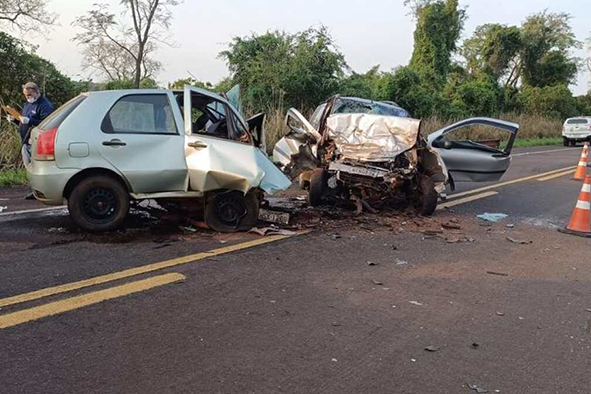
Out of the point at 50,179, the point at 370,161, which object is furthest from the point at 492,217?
the point at 50,179

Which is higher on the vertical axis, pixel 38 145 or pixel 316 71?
pixel 316 71

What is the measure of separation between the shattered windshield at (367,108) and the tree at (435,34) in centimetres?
2708

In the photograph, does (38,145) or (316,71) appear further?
(316,71)

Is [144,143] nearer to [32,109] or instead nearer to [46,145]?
[46,145]

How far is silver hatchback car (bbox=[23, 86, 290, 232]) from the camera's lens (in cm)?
548

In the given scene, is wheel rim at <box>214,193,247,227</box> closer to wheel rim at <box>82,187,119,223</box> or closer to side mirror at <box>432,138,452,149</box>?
wheel rim at <box>82,187,119,223</box>

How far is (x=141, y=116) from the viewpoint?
5812 millimetres

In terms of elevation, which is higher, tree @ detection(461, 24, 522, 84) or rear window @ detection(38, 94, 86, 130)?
tree @ detection(461, 24, 522, 84)

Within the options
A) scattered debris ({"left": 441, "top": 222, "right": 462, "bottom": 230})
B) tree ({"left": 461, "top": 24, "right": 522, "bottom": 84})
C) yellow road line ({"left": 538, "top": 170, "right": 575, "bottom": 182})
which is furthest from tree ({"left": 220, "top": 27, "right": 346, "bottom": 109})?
tree ({"left": 461, "top": 24, "right": 522, "bottom": 84})

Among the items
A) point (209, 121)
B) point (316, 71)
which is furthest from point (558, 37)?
point (209, 121)

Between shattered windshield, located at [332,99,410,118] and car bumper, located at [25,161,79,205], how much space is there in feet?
17.3

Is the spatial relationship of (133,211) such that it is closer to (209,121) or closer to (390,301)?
(209,121)

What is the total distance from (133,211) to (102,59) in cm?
2672

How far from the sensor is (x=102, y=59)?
30328 millimetres
